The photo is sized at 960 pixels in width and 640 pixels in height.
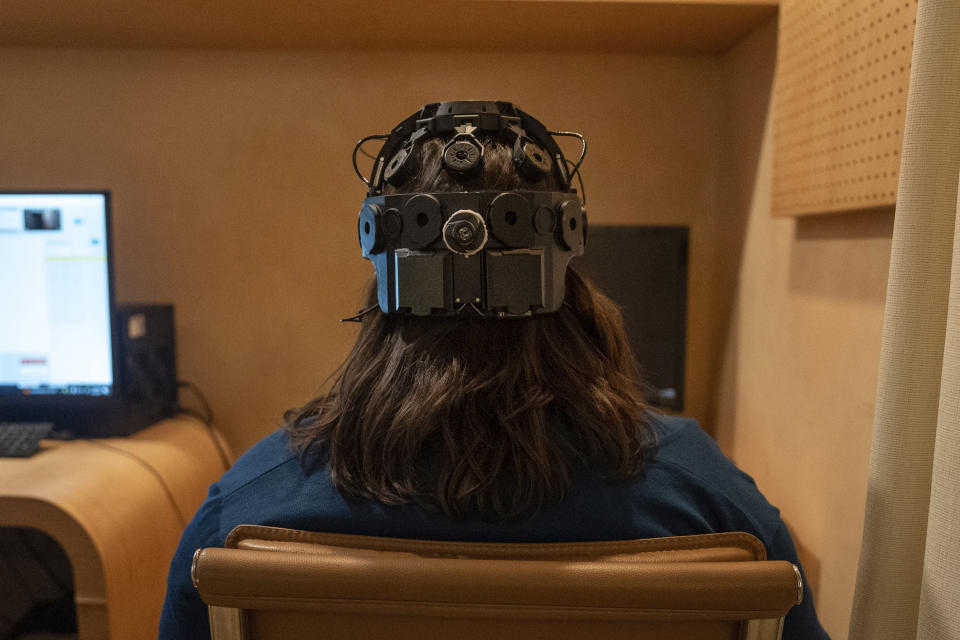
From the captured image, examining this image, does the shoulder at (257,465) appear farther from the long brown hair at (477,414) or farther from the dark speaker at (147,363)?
the dark speaker at (147,363)

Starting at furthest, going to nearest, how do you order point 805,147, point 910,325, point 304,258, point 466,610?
point 304,258 → point 805,147 → point 910,325 → point 466,610

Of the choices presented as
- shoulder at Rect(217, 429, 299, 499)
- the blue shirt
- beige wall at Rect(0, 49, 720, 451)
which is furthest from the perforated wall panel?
shoulder at Rect(217, 429, 299, 499)

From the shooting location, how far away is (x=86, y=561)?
103cm

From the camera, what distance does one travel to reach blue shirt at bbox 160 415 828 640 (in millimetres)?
595

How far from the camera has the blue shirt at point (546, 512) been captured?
1.95 feet

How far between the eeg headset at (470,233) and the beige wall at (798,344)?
575 millimetres

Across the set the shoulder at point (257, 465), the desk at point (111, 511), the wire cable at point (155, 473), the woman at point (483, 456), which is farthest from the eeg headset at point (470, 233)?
the wire cable at point (155, 473)

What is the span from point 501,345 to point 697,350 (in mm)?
1132

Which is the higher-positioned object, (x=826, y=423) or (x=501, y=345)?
(x=501, y=345)

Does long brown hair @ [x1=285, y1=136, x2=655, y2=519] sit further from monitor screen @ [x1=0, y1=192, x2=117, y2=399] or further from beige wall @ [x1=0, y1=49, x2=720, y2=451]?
beige wall @ [x1=0, y1=49, x2=720, y2=451]

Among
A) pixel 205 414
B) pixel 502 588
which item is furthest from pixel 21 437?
pixel 502 588

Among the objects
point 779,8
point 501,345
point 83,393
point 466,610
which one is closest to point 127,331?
point 83,393

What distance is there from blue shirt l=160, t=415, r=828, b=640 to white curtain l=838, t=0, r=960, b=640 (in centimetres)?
9

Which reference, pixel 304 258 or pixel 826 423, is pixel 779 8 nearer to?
pixel 826 423
